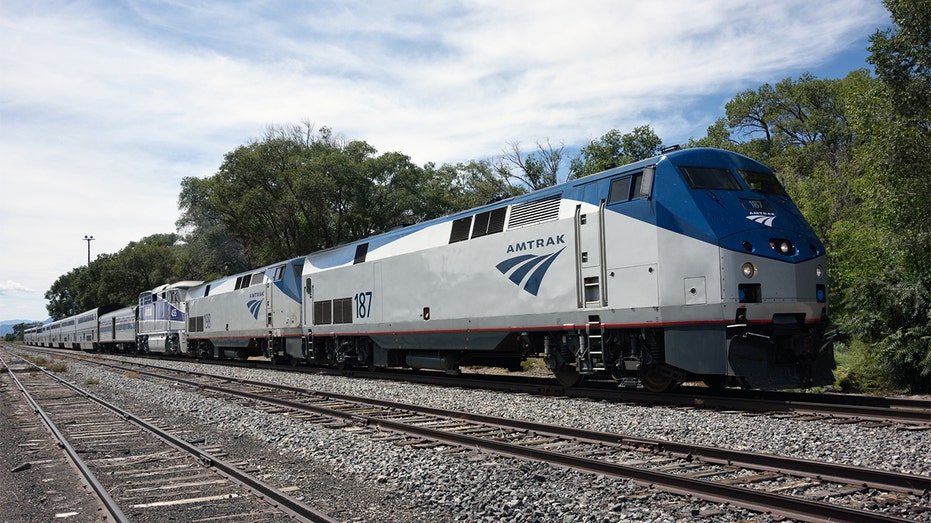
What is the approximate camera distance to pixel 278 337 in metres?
23.6

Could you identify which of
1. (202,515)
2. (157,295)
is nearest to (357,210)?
(157,295)

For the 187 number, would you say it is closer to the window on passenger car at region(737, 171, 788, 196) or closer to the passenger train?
the passenger train

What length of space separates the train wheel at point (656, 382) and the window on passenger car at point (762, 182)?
11.1 ft

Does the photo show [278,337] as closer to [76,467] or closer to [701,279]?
[76,467]

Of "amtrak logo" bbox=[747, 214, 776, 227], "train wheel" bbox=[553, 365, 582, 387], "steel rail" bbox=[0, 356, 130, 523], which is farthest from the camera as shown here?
"train wheel" bbox=[553, 365, 582, 387]

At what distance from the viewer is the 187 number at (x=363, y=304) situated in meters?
18.0

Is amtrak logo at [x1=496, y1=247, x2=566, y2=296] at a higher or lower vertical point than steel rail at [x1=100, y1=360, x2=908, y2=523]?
higher

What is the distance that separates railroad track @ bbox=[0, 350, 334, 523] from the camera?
596 cm

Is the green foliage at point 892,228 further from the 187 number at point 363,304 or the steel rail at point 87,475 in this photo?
the steel rail at point 87,475

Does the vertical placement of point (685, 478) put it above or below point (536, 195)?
below

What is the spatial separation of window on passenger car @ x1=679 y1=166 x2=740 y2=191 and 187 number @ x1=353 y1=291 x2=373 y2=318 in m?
9.89

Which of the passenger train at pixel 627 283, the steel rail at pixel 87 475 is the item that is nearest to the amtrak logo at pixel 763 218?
the passenger train at pixel 627 283

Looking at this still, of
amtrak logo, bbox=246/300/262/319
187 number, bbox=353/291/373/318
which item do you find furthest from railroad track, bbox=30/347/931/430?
amtrak logo, bbox=246/300/262/319

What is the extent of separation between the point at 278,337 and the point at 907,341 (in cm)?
1842
